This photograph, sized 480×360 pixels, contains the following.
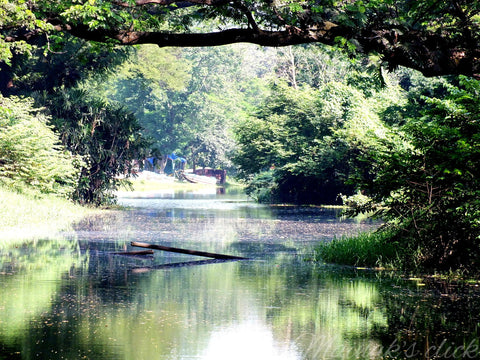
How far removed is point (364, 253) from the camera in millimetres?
18078

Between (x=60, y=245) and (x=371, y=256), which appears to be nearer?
(x=371, y=256)

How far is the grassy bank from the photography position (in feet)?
85.9

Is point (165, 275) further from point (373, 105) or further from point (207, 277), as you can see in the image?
point (373, 105)

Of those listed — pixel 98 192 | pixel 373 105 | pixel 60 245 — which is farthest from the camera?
pixel 373 105

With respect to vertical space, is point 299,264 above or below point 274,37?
below

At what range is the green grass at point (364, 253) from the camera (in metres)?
17.5

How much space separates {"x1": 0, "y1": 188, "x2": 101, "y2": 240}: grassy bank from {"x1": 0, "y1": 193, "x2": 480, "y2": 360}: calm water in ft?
15.7

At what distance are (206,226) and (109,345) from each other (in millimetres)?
21385

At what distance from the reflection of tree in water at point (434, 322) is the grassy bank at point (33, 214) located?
1503 centimetres

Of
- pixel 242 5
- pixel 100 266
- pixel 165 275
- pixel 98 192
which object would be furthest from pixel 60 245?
pixel 98 192

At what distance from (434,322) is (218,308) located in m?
3.41

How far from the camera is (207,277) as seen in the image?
622 inches

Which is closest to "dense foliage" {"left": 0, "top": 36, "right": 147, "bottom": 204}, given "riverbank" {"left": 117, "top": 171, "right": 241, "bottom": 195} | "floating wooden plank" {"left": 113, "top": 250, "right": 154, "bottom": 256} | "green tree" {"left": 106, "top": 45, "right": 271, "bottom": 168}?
"floating wooden plank" {"left": 113, "top": 250, "right": 154, "bottom": 256}

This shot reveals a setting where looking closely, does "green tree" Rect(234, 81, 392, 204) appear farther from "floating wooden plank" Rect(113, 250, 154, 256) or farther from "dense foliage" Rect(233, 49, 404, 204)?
"floating wooden plank" Rect(113, 250, 154, 256)
